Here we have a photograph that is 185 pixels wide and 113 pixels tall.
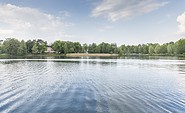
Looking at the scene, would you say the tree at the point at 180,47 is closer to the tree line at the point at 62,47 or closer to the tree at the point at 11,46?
the tree line at the point at 62,47

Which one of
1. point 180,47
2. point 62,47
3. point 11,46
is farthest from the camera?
point 62,47

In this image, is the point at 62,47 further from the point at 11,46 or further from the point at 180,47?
the point at 180,47

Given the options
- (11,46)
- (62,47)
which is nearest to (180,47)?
(62,47)

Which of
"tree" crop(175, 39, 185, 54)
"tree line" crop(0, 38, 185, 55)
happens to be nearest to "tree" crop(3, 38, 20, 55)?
"tree line" crop(0, 38, 185, 55)

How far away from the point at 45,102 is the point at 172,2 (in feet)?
179

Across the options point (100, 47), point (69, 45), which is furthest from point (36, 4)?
point (100, 47)

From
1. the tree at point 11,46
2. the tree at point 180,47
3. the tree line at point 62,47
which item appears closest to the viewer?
the tree at point 11,46

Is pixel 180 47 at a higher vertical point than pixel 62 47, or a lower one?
lower

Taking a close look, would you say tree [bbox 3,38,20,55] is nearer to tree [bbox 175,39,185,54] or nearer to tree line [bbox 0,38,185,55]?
tree line [bbox 0,38,185,55]

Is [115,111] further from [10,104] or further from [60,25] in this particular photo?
[60,25]

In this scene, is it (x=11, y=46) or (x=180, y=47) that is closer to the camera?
(x=11, y=46)

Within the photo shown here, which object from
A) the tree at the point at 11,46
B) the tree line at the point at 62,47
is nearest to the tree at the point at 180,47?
the tree line at the point at 62,47

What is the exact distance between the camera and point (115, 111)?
411 inches

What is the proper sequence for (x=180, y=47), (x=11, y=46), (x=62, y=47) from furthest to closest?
(x=62, y=47) → (x=180, y=47) → (x=11, y=46)
